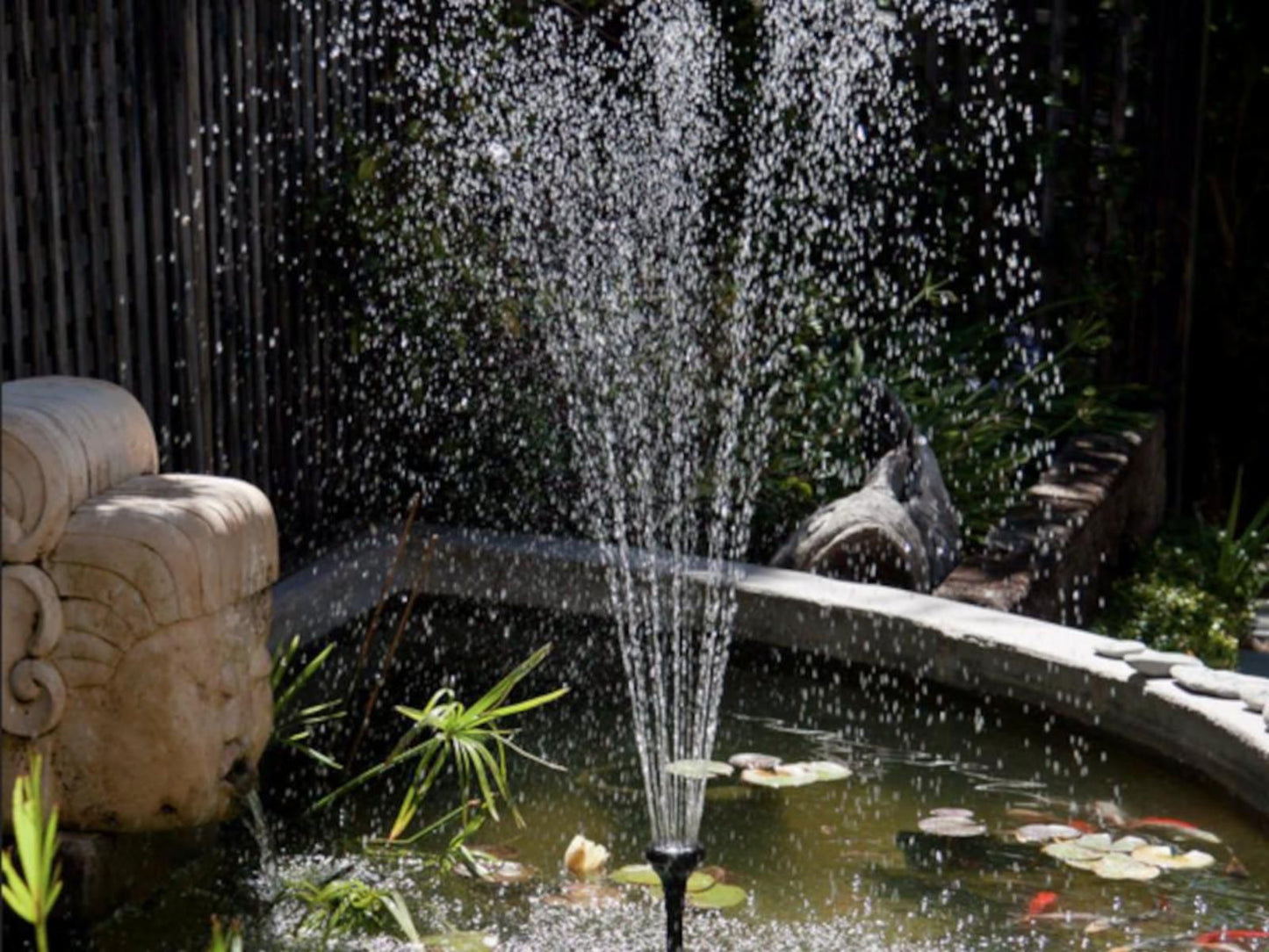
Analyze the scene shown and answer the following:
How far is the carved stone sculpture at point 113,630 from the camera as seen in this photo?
3477 millimetres

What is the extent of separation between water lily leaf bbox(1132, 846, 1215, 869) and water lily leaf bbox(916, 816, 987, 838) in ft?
1.03

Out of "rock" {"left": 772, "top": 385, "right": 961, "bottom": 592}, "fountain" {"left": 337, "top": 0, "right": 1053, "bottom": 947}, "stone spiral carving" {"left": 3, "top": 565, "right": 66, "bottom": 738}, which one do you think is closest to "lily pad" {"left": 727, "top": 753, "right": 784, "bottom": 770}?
"fountain" {"left": 337, "top": 0, "right": 1053, "bottom": 947}

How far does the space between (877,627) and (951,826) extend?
0.91 m

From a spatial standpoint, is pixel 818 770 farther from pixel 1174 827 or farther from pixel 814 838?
pixel 1174 827

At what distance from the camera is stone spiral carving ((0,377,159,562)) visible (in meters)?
3.45

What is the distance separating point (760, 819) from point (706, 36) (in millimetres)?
3653

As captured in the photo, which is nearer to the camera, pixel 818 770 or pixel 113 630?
pixel 113 630

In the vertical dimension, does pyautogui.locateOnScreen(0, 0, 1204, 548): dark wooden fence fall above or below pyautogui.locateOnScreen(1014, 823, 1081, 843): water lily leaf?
above

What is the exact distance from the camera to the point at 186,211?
18.0 feet

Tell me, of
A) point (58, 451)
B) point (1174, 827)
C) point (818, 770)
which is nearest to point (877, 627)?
point (818, 770)

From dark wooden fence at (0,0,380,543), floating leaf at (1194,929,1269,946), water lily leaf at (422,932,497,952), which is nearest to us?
water lily leaf at (422,932,497,952)

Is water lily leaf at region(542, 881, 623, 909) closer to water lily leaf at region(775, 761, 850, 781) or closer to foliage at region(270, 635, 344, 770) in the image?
foliage at region(270, 635, 344, 770)

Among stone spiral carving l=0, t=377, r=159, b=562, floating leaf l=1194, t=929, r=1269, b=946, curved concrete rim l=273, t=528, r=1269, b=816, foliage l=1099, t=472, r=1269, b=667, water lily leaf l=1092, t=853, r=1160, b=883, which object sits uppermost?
stone spiral carving l=0, t=377, r=159, b=562

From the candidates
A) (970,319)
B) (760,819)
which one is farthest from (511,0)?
(760,819)
